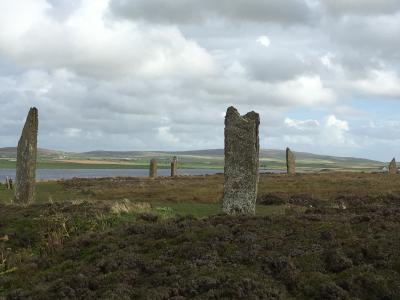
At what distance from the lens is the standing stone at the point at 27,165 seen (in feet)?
90.5

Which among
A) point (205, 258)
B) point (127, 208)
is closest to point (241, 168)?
point (127, 208)

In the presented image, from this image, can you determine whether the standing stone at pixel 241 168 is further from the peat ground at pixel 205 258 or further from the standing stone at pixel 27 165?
the standing stone at pixel 27 165

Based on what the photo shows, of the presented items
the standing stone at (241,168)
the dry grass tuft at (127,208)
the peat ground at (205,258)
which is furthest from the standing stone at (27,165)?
the standing stone at (241,168)

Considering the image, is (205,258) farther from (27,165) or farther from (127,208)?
(27,165)

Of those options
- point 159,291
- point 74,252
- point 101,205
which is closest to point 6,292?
point 74,252

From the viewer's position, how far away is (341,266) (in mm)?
12094

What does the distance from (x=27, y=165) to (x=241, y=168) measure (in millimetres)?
11850

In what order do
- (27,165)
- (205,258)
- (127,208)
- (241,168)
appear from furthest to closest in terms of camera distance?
(27,165)
(127,208)
(241,168)
(205,258)

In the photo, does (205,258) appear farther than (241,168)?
No

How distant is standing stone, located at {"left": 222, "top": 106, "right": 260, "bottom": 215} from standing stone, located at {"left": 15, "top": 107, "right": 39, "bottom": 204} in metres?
11.2

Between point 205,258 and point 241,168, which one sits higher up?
point 241,168

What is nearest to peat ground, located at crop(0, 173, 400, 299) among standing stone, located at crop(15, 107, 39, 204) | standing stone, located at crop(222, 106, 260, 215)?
standing stone, located at crop(222, 106, 260, 215)

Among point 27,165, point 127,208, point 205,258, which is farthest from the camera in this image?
point 27,165

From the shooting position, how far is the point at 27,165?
90.2 ft
